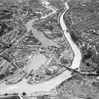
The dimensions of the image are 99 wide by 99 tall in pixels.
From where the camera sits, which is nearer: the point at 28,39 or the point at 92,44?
the point at 92,44

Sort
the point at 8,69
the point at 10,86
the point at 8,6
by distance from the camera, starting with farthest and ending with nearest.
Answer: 1. the point at 8,6
2. the point at 8,69
3. the point at 10,86

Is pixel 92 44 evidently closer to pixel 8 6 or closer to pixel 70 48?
pixel 70 48

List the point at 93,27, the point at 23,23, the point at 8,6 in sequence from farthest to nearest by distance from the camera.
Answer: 1. the point at 8,6
2. the point at 23,23
3. the point at 93,27

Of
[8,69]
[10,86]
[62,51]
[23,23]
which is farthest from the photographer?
[23,23]

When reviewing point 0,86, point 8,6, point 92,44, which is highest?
point 8,6

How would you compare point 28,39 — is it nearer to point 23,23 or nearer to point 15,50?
point 15,50

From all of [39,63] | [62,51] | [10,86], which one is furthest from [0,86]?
[62,51]

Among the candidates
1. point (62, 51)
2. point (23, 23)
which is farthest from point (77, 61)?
point (23, 23)

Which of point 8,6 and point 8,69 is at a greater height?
point 8,6

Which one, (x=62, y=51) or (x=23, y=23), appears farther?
(x=23, y=23)
